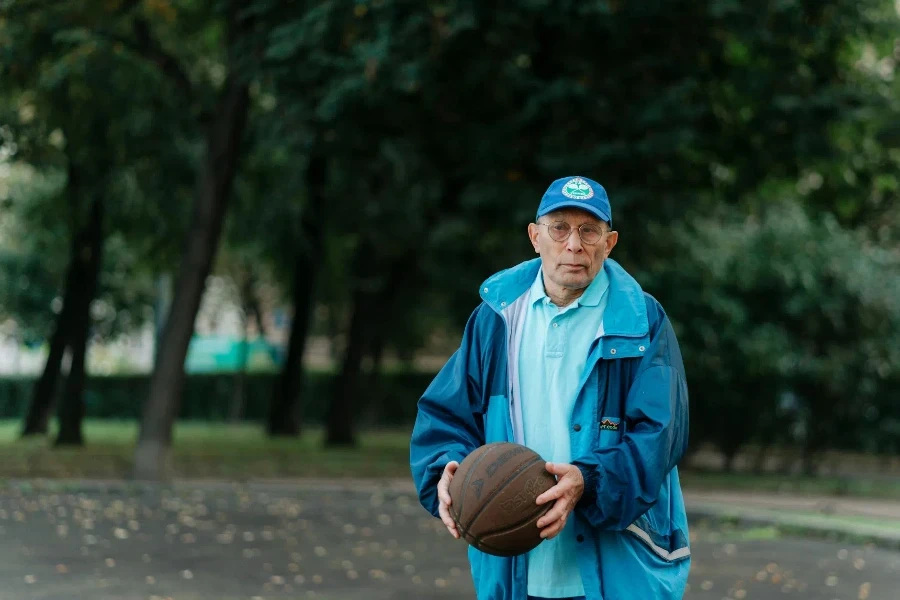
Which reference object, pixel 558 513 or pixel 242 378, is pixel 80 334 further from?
pixel 558 513

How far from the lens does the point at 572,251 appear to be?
13.6 feet

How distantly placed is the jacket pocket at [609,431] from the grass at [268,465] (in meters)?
15.8

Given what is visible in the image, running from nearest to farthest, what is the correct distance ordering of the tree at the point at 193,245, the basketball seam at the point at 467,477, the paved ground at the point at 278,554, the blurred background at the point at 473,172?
the basketball seam at the point at 467,477 < the paved ground at the point at 278,554 < the blurred background at the point at 473,172 < the tree at the point at 193,245

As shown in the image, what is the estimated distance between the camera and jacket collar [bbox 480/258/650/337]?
4059mm

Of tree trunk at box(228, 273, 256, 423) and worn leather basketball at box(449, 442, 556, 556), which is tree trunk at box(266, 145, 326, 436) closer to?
tree trunk at box(228, 273, 256, 423)

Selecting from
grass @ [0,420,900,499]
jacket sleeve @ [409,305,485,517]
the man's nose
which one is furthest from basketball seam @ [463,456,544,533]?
grass @ [0,420,900,499]

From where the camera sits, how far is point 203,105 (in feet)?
63.6

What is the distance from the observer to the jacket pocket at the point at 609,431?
4.02m

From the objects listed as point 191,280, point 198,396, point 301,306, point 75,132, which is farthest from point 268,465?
point 198,396

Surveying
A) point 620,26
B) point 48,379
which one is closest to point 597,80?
point 620,26

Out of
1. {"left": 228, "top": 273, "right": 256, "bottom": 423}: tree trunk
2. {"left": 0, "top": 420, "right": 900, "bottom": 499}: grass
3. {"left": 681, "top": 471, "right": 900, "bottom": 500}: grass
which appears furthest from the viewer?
{"left": 228, "top": 273, "right": 256, "bottom": 423}: tree trunk

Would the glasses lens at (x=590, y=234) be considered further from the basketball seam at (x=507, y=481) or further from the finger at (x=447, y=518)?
the finger at (x=447, y=518)

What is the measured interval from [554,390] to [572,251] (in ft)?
1.37

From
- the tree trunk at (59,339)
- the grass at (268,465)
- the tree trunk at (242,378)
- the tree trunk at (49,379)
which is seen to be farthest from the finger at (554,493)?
the tree trunk at (242,378)
